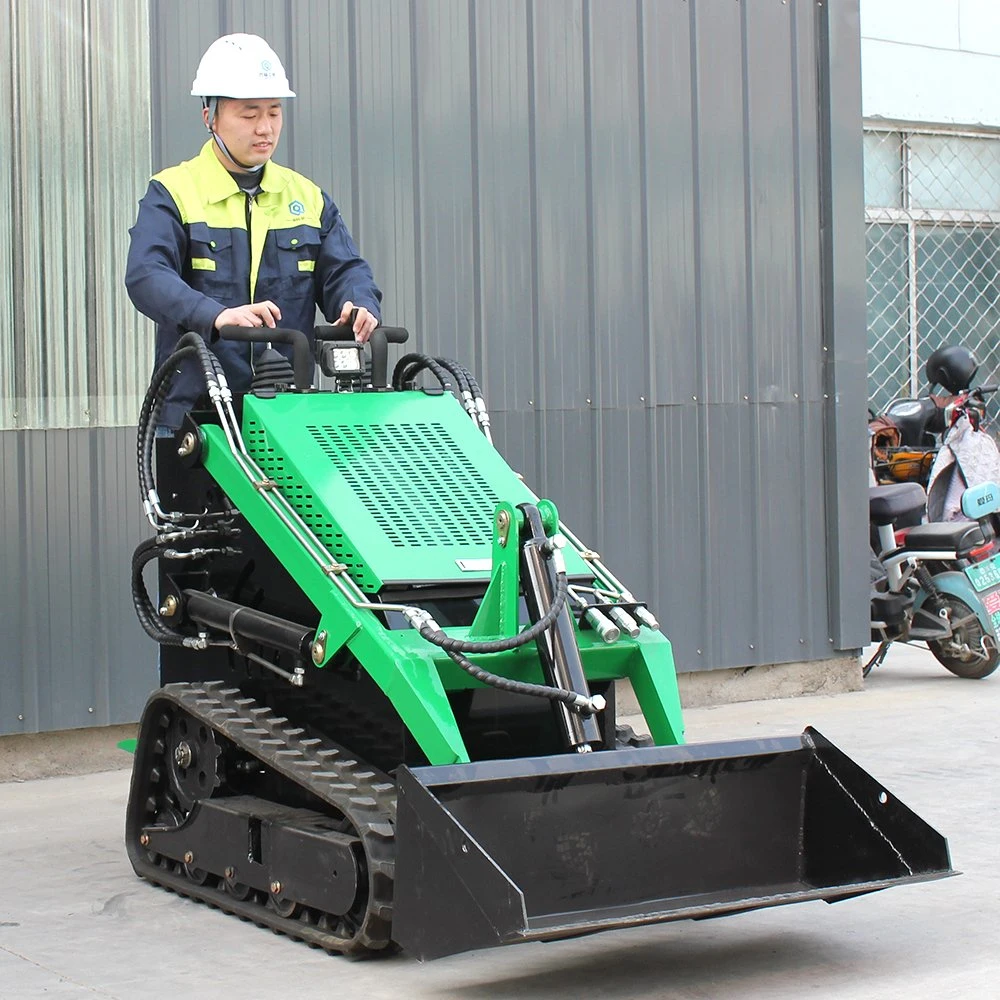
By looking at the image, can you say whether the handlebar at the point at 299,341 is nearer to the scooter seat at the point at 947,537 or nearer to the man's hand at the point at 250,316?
the man's hand at the point at 250,316

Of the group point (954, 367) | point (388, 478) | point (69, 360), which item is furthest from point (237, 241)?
point (954, 367)

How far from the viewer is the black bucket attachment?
4023 mm

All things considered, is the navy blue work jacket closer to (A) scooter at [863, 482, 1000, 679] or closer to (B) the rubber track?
(B) the rubber track

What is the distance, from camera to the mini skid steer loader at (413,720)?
425 cm

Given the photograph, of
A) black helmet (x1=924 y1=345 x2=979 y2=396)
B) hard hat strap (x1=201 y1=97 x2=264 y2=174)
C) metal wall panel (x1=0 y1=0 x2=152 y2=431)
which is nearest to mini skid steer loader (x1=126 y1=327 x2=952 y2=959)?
hard hat strap (x1=201 y1=97 x2=264 y2=174)

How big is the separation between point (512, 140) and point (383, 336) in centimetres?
274

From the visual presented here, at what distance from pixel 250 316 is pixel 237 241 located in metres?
0.40

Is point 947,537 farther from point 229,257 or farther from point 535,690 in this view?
point 535,690

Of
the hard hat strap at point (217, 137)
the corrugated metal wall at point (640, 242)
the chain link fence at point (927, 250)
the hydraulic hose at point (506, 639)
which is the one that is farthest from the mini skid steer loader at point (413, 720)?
the chain link fence at point (927, 250)

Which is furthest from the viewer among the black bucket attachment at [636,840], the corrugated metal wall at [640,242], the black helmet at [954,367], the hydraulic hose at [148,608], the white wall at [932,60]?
the white wall at [932,60]

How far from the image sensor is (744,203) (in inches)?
343

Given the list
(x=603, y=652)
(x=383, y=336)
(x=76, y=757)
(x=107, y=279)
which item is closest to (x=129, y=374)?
(x=107, y=279)

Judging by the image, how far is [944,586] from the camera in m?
8.99

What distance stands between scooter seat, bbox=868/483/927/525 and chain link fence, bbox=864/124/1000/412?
2.45m
